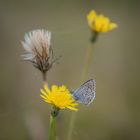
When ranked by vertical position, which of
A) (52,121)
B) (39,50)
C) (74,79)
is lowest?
(74,79)

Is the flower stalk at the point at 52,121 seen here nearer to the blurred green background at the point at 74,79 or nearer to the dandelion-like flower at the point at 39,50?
the dandelion-like flower at the point at 39,50

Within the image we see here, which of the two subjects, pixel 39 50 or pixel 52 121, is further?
pixel 39 50

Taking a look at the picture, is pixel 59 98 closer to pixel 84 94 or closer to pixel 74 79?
pixel 84 94

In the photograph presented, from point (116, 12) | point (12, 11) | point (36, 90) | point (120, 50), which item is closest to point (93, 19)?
point (36, 90)

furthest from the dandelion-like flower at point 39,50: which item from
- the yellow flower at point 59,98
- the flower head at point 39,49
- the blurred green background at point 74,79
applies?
the blurred green background at point 74,79

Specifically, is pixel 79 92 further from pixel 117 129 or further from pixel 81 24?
pixel 81 24

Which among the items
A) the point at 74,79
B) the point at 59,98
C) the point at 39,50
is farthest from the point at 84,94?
the point at 74,79
